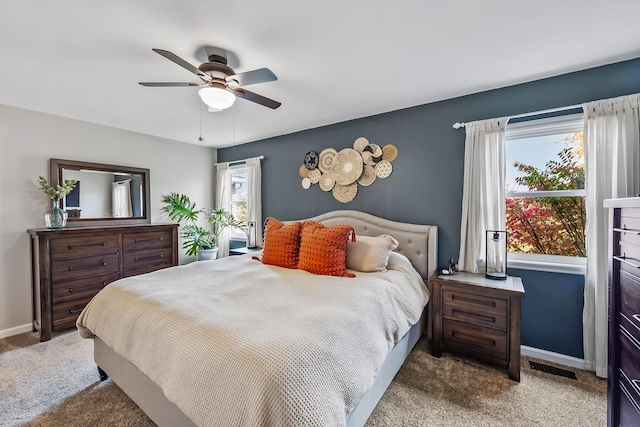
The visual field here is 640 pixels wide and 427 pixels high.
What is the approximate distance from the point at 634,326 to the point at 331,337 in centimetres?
127

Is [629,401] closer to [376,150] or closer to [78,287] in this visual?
[376,150]

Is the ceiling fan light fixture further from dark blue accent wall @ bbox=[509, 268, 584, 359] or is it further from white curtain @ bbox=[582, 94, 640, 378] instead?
dark blue accent wall @ bbox=[509, 268, 584, 359]

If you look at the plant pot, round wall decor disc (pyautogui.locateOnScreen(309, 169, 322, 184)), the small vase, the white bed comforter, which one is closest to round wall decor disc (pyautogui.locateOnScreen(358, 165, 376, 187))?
round wall decor disc (pyautogui.locateOnScreen(309, 169, 322, 184))

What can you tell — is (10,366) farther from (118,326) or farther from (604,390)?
(604,390)

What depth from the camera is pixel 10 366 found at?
89.5 inches

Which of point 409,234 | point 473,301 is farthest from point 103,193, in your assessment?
point 473,301

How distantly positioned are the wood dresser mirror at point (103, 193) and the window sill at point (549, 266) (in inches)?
184

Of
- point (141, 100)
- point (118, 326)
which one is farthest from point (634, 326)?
point (141, 100)

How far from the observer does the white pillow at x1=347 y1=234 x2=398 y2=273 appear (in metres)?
2.40

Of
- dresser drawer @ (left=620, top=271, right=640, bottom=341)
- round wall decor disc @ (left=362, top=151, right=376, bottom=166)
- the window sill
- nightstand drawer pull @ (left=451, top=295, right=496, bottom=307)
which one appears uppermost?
round wall decor disc @ (left=362, top=151, right=376, bottom=166)

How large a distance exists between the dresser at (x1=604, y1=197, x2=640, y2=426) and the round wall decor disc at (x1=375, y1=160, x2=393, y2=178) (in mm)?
1945

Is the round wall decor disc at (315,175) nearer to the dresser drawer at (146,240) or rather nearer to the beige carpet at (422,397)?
the dresser drawer at (146,240)

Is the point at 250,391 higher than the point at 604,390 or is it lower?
higher

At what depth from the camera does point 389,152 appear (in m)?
3.11
